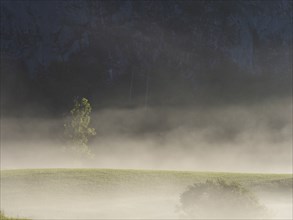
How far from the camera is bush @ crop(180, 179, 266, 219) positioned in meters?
35.8

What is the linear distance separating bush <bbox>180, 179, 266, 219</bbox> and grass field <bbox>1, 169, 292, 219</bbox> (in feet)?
36.1

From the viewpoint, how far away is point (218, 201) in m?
36.5

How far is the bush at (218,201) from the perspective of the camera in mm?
35844

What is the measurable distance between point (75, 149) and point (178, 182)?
161ft

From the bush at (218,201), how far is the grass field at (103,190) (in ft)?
36.1

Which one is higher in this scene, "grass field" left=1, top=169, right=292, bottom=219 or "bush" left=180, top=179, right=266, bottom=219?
"grass field" left=1, top=169, right=292, bottom=219

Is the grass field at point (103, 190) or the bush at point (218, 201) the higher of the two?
the grass field at point (103, 190)

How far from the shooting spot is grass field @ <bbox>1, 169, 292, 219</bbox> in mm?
48094

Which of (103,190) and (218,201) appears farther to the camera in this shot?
(103,190)

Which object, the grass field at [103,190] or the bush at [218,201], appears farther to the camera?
the grass field at [103,190]

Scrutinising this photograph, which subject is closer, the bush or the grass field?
the bush

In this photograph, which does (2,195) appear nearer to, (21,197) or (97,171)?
(21,197)

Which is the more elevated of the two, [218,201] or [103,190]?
[103,190]

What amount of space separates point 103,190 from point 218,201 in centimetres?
2158
